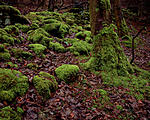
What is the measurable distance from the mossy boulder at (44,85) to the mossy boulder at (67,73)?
0.47 meters

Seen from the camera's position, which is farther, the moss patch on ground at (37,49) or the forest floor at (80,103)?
the moss patch on ground at (37,49)

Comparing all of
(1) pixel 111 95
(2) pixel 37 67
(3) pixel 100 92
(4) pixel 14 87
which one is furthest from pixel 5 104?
(1) pixel 111 95

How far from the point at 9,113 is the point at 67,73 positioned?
89.3 inches

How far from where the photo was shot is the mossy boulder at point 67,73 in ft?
14.2

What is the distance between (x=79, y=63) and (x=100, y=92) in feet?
6.06

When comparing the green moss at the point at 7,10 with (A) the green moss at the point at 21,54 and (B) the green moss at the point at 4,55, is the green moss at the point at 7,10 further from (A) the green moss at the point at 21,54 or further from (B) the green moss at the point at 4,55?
(B) the green moss at the point at 4,55

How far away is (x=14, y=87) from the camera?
126 inches

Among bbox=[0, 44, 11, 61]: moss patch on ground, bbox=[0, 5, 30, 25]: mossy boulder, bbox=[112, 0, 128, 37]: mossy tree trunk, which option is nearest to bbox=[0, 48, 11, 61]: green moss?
bbox=[0, 44, 11, 61]: moss patch on ground

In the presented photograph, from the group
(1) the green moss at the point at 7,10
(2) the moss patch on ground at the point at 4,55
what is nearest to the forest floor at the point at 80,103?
(2) the moss patch on ground at the point at 4,55

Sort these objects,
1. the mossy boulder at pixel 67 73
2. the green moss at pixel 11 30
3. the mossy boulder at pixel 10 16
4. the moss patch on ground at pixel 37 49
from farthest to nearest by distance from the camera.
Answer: the mossy boulder at pixel 10 16
the green moss at pixel 11 30
the moss patch on ground at pixel 37 49
the mossy boulder at pixel 67 73

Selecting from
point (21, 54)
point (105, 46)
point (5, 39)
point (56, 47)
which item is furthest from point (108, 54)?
point (5, 39)

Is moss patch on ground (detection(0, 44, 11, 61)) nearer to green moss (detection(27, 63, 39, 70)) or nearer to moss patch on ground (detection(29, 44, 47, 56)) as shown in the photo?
green moss (detection(27, 63, 39, 70))

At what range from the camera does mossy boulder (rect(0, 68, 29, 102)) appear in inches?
115

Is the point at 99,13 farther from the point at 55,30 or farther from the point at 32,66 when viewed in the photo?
the point at 55,30
